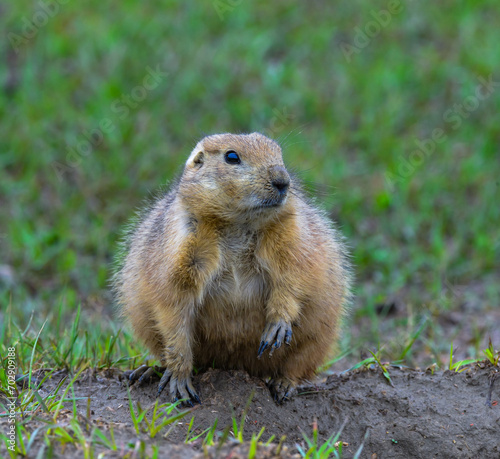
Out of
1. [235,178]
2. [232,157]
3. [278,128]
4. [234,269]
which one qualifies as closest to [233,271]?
[234,269]

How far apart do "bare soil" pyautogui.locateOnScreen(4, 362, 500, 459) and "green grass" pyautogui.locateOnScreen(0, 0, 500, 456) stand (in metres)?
1.54

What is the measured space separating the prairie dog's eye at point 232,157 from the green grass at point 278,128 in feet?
8.12

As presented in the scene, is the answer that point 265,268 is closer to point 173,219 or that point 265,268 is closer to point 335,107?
point 173,219

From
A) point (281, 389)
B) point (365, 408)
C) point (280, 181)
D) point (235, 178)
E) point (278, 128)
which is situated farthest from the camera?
point (278, 128)

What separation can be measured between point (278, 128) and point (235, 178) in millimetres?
5630

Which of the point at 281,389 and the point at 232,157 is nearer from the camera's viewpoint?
the point at 232,157

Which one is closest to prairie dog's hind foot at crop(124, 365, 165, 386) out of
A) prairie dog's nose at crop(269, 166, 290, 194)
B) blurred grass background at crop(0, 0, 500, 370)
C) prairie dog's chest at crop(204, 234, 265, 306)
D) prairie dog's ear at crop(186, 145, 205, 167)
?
prairie dog's chest at crop(204, 234, 265, 306)

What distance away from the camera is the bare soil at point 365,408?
13.7 ft

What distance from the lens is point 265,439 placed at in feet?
13.3

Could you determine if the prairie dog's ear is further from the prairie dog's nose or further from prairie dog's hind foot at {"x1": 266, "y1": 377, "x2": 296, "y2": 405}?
prairie dog's hind foot at {"x1": 266, "y1": 377, "x2": 296, "y2": 405}

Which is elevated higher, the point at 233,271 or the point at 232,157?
the point at 232,157

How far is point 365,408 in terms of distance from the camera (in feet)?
14.6

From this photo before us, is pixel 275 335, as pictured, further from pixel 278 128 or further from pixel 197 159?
pixel 278 128

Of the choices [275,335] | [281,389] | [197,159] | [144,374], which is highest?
[197,159]
